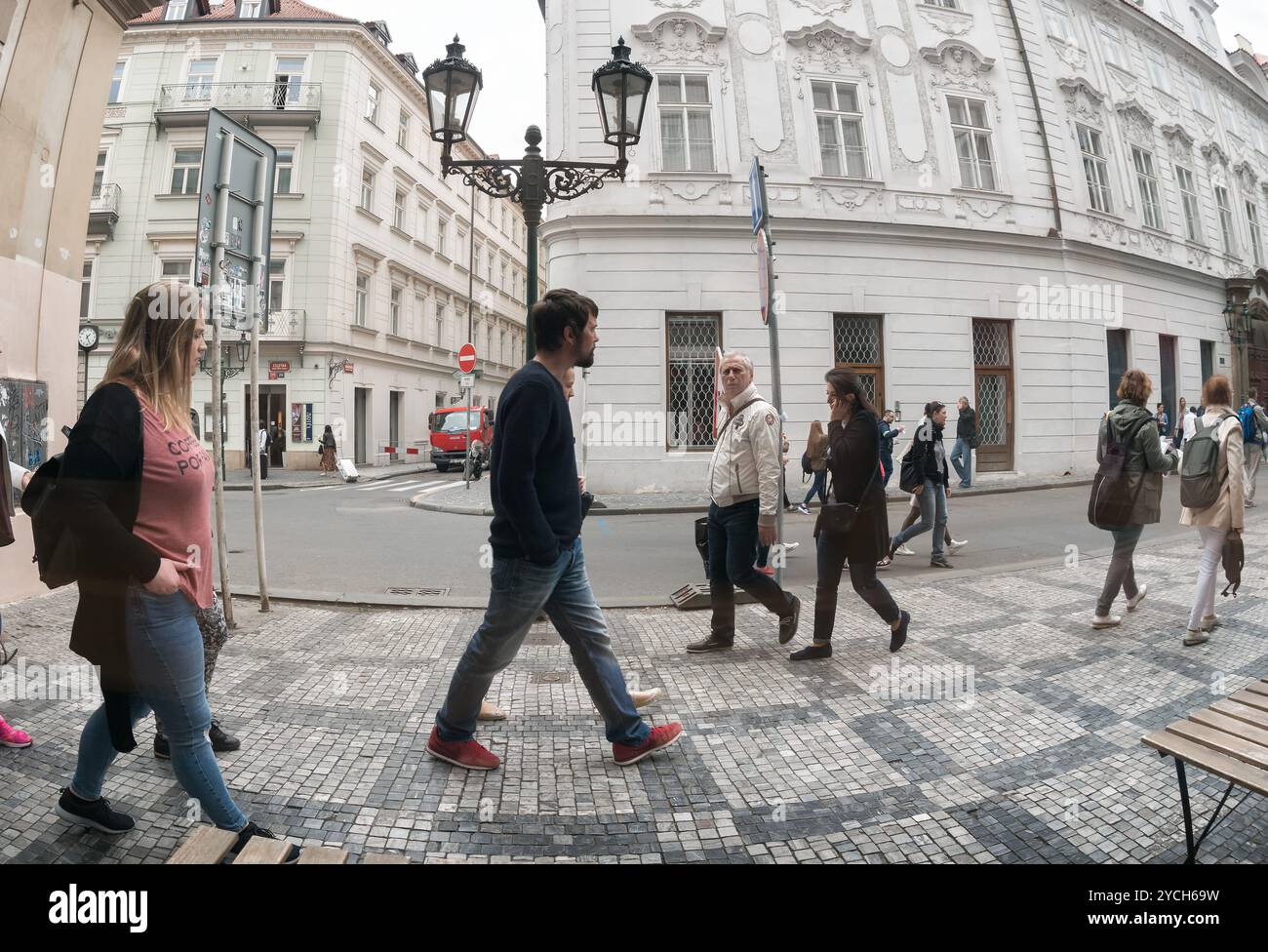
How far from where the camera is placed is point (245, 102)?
2495 cm

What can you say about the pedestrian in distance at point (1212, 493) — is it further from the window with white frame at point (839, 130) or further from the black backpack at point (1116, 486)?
the window with white frame at point (839, 130)

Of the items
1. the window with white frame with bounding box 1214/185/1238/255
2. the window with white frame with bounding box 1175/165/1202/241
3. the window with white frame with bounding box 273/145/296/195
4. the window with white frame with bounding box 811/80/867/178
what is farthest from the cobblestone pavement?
the window with white frame with bounding box 273/145/296/195

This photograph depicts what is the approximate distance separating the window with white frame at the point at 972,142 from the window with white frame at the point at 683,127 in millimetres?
5999

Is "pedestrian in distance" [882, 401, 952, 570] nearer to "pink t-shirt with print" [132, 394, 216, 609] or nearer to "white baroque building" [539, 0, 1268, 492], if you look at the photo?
"pink t-shirt with print" [132, 394, 216, 609]

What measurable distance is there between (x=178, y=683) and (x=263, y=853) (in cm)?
61

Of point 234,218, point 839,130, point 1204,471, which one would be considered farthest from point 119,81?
point 1204,471

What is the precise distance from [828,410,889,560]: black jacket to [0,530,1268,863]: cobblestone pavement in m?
0.71

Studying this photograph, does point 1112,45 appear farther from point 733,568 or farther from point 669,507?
point 733,568

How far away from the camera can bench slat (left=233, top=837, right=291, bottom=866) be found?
1.89m

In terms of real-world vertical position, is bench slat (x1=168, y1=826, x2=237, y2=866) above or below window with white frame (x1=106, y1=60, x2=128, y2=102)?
below

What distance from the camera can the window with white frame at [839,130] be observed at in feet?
52.1

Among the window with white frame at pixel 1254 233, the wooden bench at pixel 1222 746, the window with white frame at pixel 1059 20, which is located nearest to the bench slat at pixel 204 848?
the wooden bench at pixel 1222 746

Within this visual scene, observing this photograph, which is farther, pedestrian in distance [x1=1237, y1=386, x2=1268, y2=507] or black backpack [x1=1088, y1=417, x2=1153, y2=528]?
Answer: pedestrian in distance [x1=1237, y1=386, x2=1268, y2=507]

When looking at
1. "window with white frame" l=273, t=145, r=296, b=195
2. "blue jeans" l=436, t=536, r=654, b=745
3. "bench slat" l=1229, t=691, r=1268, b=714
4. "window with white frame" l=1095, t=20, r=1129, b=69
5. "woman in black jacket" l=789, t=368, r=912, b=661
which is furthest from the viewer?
"window with white frame" l=273, t=145, r=296, b=195
